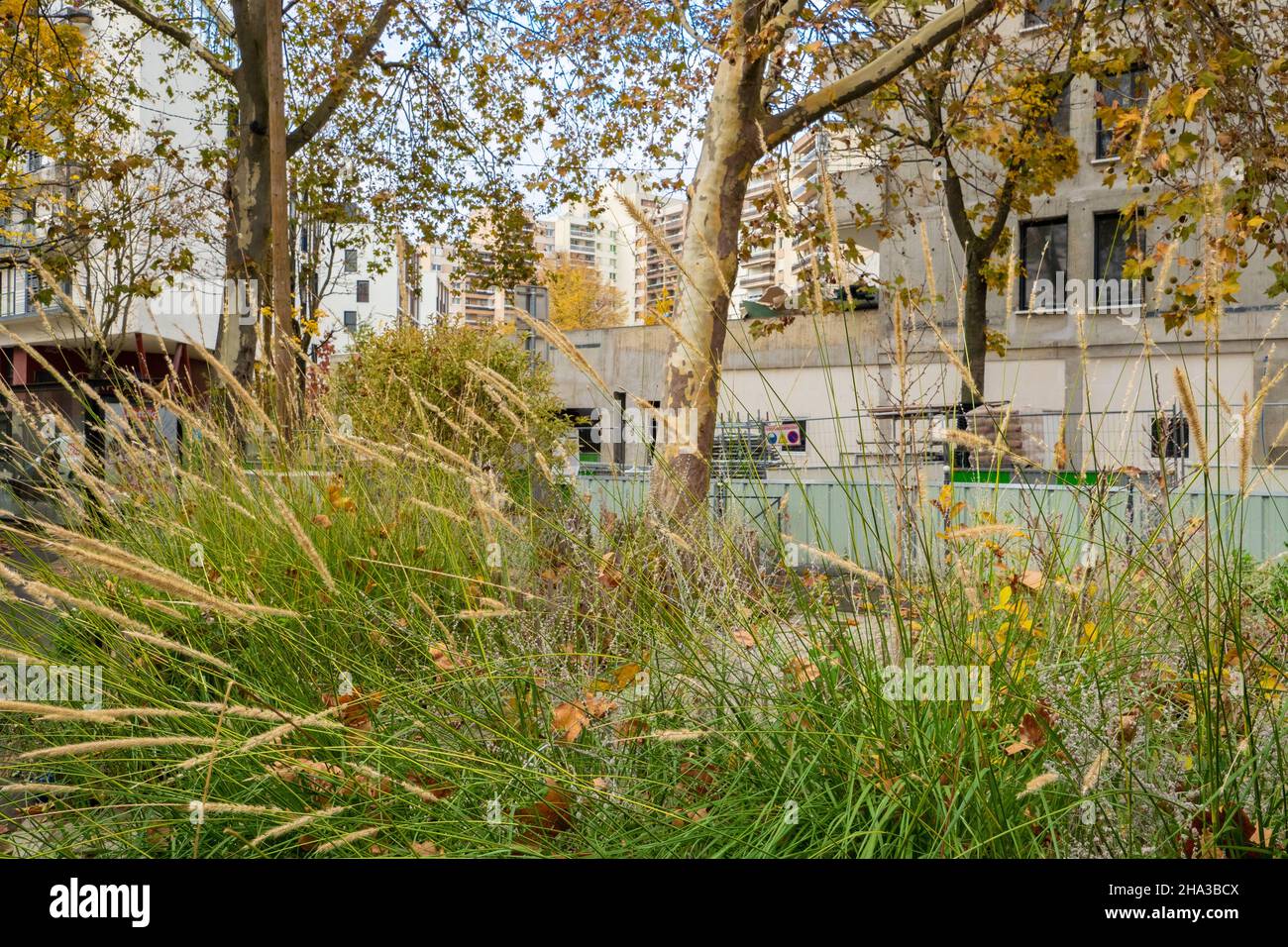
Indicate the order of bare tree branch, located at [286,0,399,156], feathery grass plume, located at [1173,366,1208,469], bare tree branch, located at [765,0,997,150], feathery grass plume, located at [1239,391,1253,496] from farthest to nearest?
bare tree branch, located at [286,0,399,156], bare tree branch, located at [765,0,997,150], feathery grass plume, located at [1239,391,1253,496], feathery grass plume, located at [1173,366,1208,469]

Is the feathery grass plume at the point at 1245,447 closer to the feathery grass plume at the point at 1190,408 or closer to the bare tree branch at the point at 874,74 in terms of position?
the feathery grass plume at the point at 1190,408

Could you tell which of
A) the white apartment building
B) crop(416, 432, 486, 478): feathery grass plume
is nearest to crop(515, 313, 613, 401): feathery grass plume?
crop(416, 432, 486, 478): feathery grass plume

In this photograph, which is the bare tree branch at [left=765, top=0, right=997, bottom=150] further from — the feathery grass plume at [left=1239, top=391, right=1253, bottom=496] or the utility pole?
the feathery grass plume at [left=1239, top=391, right=1253, bottom=496]

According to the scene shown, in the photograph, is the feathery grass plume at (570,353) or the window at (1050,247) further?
the window at (1050,247)

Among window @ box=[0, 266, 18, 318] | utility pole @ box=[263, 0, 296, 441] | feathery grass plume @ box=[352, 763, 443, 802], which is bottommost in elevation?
feathery grass plume @ box=[352, 763, 443, 802]

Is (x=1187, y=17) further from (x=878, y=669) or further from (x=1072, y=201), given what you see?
(x=1072, y=201)

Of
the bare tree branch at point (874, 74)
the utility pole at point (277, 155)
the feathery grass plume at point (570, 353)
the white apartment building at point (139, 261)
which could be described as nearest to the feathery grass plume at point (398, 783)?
the feathery grass plume at point (570, 353)

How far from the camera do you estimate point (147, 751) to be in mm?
2498

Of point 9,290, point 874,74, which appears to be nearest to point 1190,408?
point 874,74

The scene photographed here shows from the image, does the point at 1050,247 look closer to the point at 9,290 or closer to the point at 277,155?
the point at 277,155

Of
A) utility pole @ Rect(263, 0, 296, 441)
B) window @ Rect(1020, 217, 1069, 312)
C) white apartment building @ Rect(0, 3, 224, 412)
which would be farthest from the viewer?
Answer: window @ Rect(1020, 217, 1069, 312)

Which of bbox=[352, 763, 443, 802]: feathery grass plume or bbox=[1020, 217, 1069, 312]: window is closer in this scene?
bbox=[352, 763, 443, 802]: feathery grass plume
